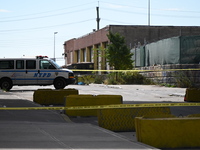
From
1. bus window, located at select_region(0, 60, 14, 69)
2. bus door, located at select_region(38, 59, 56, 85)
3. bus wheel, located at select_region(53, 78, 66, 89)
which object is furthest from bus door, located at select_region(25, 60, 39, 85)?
bus wheel, located at select_region(53, 78, 66, 89)

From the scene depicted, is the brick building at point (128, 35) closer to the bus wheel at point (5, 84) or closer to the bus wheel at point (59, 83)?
the bus wheel at point (59, 83)

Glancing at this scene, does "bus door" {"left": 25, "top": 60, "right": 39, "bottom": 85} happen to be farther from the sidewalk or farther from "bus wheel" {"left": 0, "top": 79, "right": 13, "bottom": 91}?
the sidewalk

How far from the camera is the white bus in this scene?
31.1m

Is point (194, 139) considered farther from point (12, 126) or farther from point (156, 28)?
point (156, 28)

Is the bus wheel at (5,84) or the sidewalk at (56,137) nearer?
the sidewalk at (56,137)

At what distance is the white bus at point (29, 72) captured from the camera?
31.1 metres

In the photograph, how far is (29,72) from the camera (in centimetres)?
3122

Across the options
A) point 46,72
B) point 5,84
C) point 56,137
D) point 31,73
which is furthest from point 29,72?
point 56,137

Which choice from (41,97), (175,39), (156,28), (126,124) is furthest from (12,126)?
(156,28)

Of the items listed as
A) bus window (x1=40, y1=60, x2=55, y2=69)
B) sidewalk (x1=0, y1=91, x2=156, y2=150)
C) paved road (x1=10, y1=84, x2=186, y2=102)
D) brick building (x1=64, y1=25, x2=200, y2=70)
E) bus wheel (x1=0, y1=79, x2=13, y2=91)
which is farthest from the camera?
brick building (x1=64, y1=25, x2=200, y2=70)

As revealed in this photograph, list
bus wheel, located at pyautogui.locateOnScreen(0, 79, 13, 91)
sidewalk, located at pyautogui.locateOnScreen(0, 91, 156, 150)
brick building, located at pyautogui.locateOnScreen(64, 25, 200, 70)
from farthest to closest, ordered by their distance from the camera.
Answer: brick building, located at pyautogui.locateOnScreen(64, 25, 200, 70) → bus wheel, located at pyautogui.locateOnScreen(0, 79, 13, 91) → sidewalk, located at pyautogui.locateOnScreen(0, 91, 156, 150)

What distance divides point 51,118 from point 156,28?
51.6m

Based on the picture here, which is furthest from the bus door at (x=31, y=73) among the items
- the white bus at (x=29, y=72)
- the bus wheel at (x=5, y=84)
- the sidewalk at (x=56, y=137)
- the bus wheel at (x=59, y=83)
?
the sidewalk at (x=56, y=137)

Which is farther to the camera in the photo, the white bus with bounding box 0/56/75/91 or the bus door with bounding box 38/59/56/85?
the bus door with bounding box 38/59/56/85
